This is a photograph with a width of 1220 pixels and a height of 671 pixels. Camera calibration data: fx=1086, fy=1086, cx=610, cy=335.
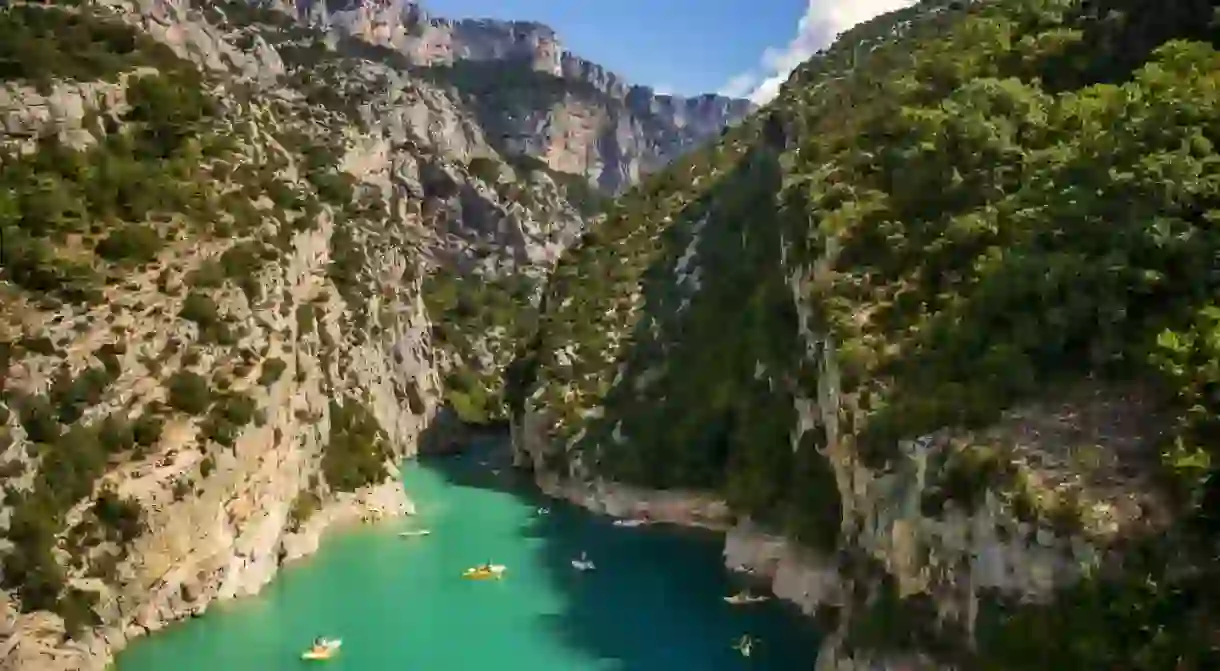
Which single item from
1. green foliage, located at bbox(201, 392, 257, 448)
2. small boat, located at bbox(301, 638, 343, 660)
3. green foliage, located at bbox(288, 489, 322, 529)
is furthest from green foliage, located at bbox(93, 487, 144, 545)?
green foliage, located at bbox(288, 489, 322, 529)

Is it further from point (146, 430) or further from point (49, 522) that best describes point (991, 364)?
point (146, 430)

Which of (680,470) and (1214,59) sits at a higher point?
(1214,59)

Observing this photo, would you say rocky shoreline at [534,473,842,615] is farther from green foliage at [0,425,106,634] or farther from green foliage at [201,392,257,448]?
green foliage at [0,425,106,634]

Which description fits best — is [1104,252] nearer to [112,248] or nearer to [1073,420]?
[1073,420]

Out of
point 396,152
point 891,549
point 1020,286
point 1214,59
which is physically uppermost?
point 396,152

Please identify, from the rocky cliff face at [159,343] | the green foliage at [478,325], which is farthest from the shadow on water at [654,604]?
the green foliage at [478,325]

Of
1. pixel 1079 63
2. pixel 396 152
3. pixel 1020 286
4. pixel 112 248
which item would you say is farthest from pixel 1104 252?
pixel 396 152
